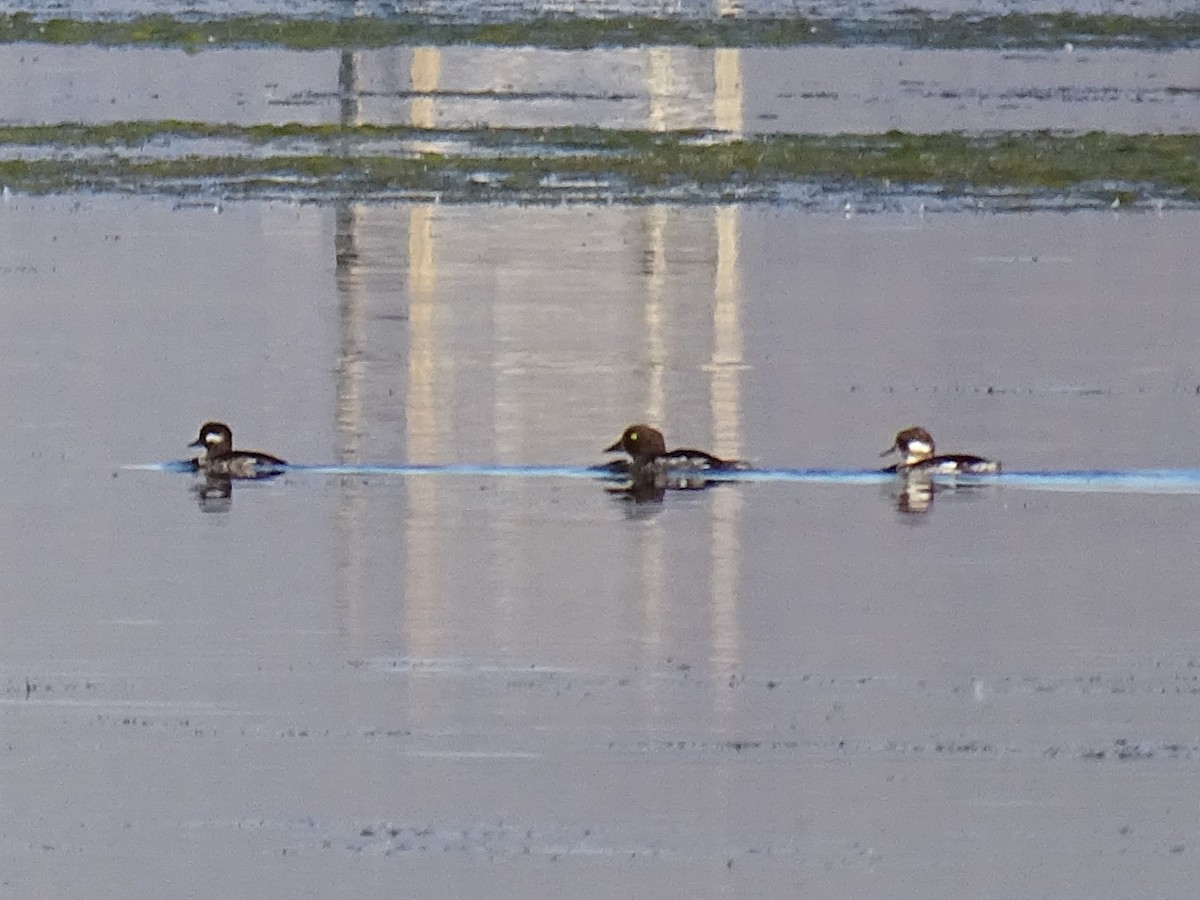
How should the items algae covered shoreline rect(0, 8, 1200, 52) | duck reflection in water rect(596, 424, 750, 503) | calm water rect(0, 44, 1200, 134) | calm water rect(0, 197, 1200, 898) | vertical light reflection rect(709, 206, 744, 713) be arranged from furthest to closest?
1. algae covered shoreline rect(0, 8, 1200, 52)
2. calm water rect(0, 44, 1200, 134)
3. duck reflection in water rect(596, 424, 750, 503)
4. vertical light reflection rect(709, 206, 744, 713)
5. calm water rect(0, 197, 1200, 898)

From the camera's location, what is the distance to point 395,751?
9555 mm

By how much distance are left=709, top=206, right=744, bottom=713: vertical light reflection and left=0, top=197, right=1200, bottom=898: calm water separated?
4cm

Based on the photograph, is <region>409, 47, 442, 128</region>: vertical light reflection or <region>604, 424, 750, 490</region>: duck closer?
<region>604, 424, 750, 490</region>: duck

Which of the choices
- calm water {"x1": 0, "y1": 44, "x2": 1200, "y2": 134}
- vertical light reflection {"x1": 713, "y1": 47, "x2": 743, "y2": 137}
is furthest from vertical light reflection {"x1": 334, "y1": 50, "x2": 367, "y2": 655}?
calm water {"x1": 0, "y1": 44, "x2": 1200, "y2": 134}

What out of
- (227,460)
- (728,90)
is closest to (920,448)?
(227,460)

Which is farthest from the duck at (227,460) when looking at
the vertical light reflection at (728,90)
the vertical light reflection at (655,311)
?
the vertical light reflection at (728,90)

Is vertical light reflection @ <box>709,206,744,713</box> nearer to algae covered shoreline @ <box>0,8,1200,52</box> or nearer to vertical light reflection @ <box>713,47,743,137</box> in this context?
vertical light reflection @ <box>713,47,743,137</box>

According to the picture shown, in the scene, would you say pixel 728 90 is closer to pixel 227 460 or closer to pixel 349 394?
pixel 349 394

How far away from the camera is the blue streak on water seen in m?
13.8

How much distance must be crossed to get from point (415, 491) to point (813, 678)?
3617mm

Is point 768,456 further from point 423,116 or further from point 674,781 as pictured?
point 423,116

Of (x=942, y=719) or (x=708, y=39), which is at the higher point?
(x=708, y=39)

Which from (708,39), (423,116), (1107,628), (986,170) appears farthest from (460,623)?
(708,39)

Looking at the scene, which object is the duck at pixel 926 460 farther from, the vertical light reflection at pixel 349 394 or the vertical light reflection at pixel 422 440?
the vertical light reflection at pixel 349 394
